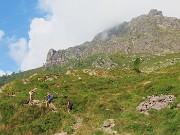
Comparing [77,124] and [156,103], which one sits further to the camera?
[156,103]

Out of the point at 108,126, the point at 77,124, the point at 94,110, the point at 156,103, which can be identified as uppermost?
the point at 94,110

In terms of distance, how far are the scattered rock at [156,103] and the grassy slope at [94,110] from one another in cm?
104

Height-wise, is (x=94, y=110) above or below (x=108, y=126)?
above

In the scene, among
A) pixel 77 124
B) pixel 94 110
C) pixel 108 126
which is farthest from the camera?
pixel 94 110

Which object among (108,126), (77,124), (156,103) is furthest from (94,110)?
(156,103)

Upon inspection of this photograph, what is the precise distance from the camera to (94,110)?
46.5 m

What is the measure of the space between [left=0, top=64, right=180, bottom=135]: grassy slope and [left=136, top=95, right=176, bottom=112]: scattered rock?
104 centimetres

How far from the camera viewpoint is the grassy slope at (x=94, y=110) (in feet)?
131

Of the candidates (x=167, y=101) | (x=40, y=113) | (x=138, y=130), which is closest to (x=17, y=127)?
(x=40, y=113)

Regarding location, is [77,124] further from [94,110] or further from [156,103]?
[156,103]

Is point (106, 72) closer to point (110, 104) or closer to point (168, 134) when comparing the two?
point (110, 104)

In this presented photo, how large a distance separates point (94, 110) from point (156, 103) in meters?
8.54

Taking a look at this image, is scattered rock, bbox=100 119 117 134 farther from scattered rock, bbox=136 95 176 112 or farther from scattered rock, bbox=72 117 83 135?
scattered rock, bbox=136 95 176 112

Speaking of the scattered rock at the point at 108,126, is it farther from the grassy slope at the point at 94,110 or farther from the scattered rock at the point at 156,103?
the scattered rock at the point at 156,103
